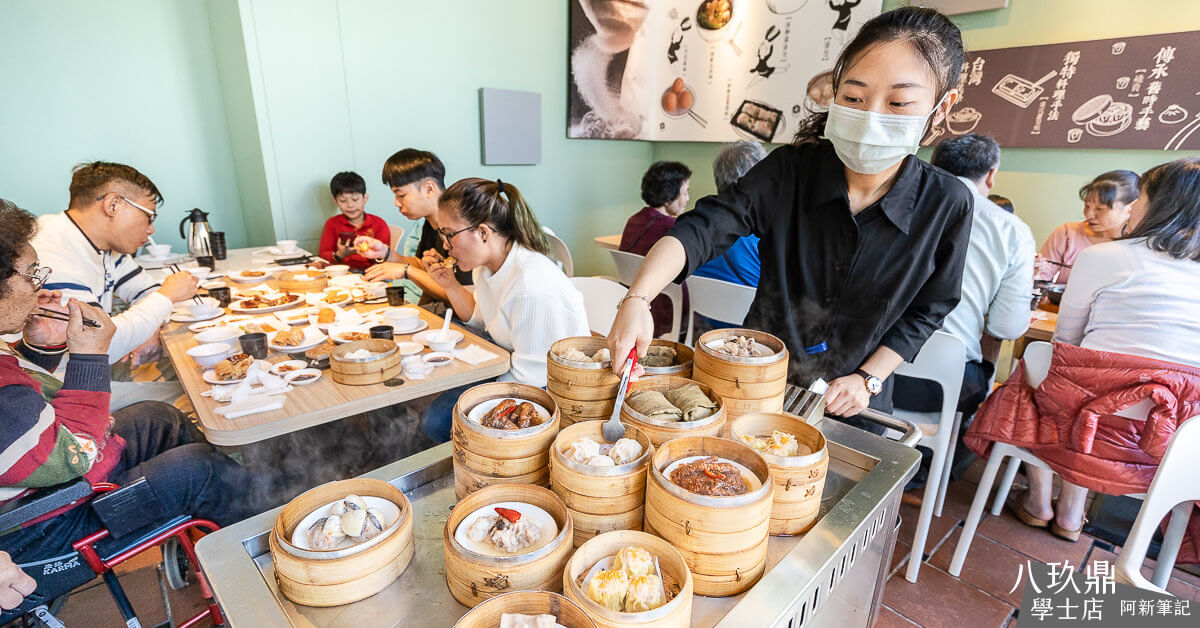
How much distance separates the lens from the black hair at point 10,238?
1.46m

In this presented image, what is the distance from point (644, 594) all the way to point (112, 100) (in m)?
5.71

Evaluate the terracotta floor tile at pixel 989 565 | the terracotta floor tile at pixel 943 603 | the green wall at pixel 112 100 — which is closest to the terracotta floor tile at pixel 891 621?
the terracotta floor tile at pixel 943 603

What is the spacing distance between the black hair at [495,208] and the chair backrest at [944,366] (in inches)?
68.4

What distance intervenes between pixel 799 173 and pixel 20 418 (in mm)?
2271

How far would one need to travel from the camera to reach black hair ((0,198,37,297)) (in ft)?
4.80

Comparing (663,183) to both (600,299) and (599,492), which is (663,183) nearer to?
(600,299)

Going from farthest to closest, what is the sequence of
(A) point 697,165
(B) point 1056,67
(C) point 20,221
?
(A) point 697,165 → (B) point 1056,67 → (C) point 20,221

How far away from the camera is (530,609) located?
0.75 m

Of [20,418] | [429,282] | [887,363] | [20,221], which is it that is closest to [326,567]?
[20,418]

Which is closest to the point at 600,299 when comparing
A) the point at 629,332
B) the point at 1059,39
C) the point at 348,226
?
the point at 629,332

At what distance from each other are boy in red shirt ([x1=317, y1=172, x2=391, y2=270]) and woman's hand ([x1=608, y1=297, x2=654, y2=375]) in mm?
3516

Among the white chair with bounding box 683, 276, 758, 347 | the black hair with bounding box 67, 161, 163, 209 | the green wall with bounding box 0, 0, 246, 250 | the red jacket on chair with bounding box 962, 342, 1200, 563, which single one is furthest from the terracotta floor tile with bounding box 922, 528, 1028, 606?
the green wall with bounding box 0, 0, 246, 250

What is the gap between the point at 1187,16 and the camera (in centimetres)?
342

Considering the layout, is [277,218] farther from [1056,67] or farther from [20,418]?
[1056,67]
